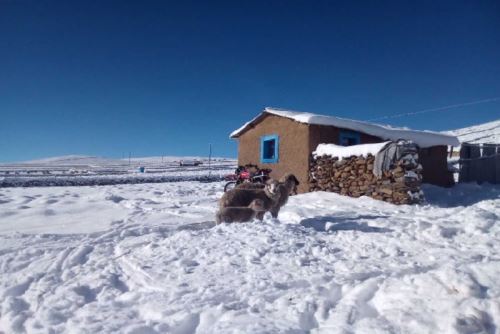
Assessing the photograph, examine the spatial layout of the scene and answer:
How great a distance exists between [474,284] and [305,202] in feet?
20.9

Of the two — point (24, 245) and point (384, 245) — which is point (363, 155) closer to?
point (384, 245)

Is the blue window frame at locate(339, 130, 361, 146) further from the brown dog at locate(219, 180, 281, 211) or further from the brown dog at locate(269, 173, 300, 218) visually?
the brown dog at locate(219, 180, 281, 211)

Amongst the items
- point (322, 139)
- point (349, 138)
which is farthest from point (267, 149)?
point (349, 138)

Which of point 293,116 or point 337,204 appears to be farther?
point 293,116

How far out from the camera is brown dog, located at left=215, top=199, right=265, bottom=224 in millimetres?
5801

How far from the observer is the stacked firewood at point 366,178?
8.02 meters

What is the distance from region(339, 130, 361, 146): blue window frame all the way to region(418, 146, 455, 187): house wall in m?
2.24

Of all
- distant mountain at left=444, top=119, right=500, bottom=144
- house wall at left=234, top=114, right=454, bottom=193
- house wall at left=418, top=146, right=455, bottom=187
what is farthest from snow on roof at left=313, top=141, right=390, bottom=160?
distant mountain at left=444, top=119, right=500, bottom=144

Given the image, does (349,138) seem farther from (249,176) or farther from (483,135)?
(483,135)

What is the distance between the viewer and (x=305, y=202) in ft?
29.9

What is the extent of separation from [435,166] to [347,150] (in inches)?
191

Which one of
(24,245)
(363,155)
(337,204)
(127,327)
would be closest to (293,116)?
(363,155)

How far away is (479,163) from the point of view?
12500mm

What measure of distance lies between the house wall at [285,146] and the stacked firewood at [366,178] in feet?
1.56
